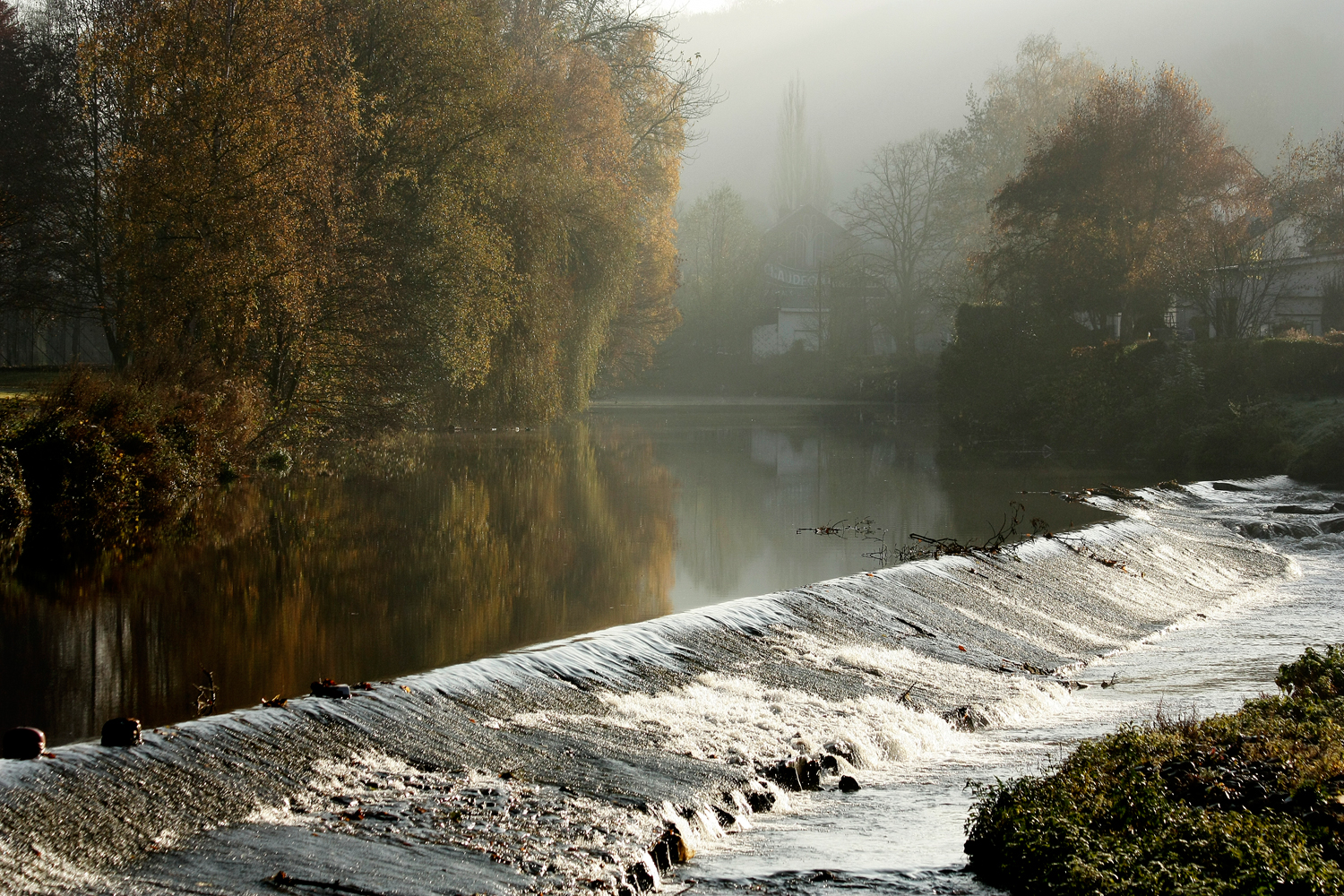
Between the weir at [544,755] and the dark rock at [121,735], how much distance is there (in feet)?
0.29

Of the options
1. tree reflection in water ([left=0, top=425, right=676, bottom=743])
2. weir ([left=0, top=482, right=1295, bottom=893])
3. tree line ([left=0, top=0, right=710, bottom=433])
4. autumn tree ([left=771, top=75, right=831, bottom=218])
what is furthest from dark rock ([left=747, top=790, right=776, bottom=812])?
autumn tree ([left=771, top=75, right=831, bottom=218])

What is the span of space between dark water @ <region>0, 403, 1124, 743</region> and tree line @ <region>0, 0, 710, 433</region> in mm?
2522

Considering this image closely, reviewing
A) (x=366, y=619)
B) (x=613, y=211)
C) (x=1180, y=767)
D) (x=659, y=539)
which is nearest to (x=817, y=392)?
(x=613, y=211)

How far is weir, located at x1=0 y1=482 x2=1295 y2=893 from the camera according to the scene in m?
4.89

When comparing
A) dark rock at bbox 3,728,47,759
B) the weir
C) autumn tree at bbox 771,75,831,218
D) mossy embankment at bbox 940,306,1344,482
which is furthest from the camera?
autumn tree at bbox 771,75,831,218

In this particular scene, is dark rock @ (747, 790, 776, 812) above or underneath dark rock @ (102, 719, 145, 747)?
underneath

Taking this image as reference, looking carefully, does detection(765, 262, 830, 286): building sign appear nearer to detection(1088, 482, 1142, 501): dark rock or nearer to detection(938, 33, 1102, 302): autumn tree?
detection(938, 33, 1102, 302): autumn tree

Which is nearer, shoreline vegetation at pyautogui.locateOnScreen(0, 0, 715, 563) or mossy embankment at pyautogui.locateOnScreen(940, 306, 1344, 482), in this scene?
shoreline vegetation at pyautogui.locateOnScreen(0, 0, 715, 563)

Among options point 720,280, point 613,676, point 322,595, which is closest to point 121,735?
point 613,676

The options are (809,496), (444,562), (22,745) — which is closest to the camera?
(22,745)

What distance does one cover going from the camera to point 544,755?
6.43 meters

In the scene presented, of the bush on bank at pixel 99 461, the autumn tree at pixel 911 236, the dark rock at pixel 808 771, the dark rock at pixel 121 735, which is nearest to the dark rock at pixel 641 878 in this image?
the dark rock at pixel 808 771

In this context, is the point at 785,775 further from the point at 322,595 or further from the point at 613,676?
the point at 322,595

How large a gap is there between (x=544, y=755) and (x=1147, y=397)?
1065 inches
